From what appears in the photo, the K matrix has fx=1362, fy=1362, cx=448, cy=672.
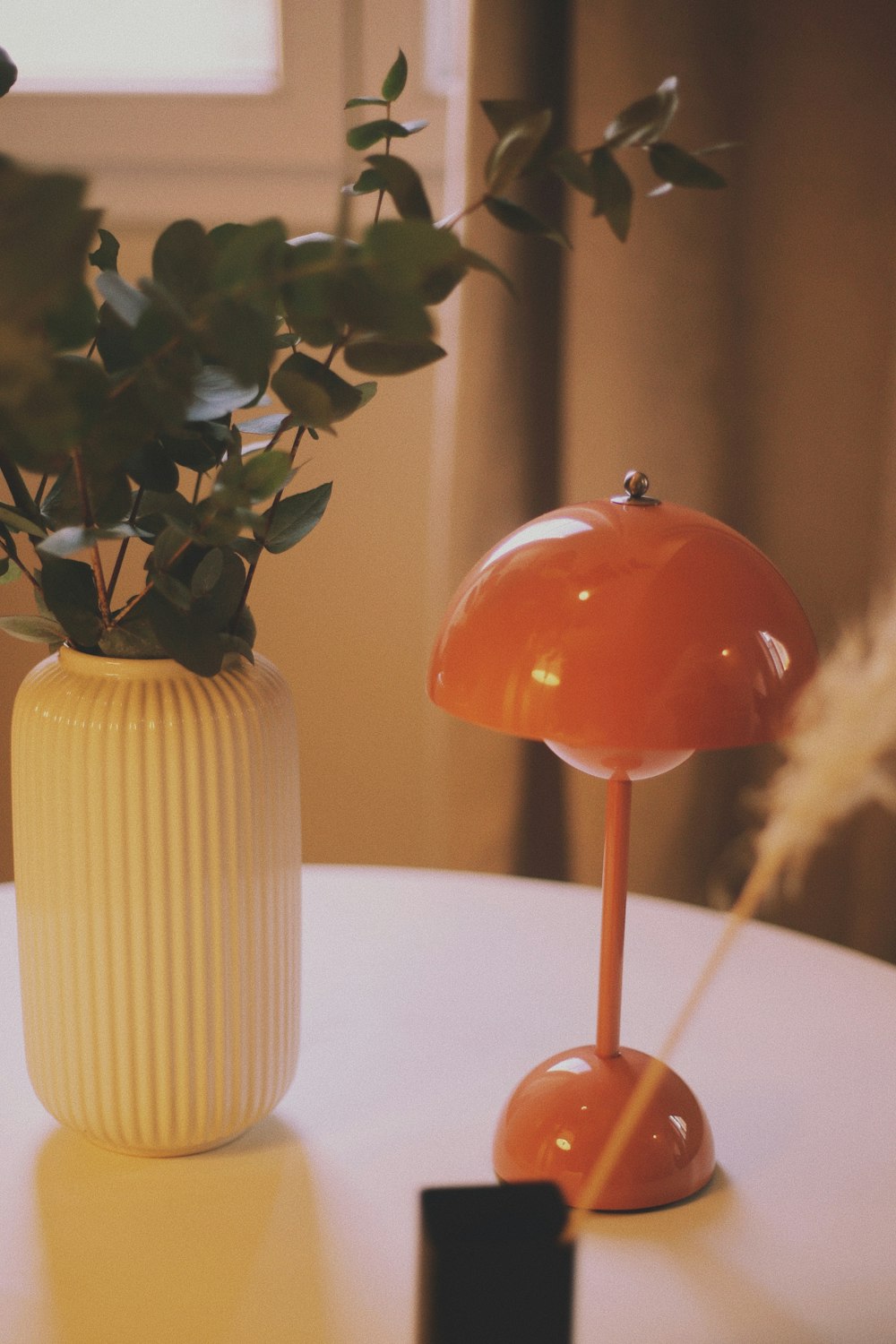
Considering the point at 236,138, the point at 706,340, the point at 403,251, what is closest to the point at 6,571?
the point at 403,251

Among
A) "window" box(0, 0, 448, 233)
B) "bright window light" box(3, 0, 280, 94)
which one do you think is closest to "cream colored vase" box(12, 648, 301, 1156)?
"window" box(0, 0, 448, 233)

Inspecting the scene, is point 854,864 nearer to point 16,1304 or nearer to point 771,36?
point 771,36

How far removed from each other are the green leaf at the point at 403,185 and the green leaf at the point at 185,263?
0.23ft

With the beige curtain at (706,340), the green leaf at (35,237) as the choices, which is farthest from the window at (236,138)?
the green leaf at (35,237)

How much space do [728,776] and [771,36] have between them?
0.80 meters

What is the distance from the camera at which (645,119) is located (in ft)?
1.74

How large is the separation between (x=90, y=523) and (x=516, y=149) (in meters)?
0.23

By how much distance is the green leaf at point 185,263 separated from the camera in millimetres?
496

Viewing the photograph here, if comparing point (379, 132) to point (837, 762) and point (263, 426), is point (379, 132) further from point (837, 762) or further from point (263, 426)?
point (837, 762)

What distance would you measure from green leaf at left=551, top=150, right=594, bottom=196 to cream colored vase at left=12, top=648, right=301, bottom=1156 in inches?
11.0

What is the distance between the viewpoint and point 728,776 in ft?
5.24

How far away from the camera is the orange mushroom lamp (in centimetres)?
58

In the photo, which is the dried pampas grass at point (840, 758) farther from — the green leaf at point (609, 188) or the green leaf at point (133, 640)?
the green leaf at point (133, 640)

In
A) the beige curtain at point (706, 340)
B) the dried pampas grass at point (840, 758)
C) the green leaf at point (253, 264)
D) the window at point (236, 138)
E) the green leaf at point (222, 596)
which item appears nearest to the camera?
the dried pampas grass at point (840, 758)
